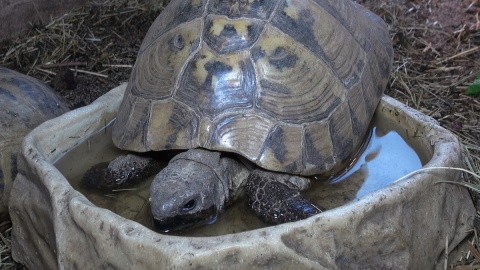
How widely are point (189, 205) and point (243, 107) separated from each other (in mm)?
519

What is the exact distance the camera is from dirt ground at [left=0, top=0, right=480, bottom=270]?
4.51m

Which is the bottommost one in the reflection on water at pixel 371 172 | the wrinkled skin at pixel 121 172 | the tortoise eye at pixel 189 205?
the reflection on water at pixel 371 172

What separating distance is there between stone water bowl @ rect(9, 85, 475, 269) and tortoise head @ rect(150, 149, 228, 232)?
33 centimetres

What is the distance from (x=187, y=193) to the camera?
9.45 feet

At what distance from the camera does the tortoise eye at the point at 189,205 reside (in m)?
2.89

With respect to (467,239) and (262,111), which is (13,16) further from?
(467,239)

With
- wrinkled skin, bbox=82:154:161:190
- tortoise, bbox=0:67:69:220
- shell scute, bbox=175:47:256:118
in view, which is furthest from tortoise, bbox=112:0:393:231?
tortoise, bbox=0:67:69:220

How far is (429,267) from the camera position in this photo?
298cm

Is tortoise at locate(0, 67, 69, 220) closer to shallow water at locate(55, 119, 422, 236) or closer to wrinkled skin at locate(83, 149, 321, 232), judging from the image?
shallow water at locate(55, 119, 422, 236)

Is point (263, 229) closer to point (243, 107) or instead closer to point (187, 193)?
point (187, 193)

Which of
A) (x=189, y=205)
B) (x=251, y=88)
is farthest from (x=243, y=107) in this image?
(x=189, y=205)

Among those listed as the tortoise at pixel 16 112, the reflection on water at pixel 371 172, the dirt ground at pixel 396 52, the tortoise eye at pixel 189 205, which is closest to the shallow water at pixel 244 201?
the reflection on water at pixel 371 172

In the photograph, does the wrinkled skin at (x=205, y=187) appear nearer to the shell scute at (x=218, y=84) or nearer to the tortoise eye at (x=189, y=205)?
the tortoise eye at (x=189, y=205)

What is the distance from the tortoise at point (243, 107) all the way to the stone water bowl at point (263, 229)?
33cm
